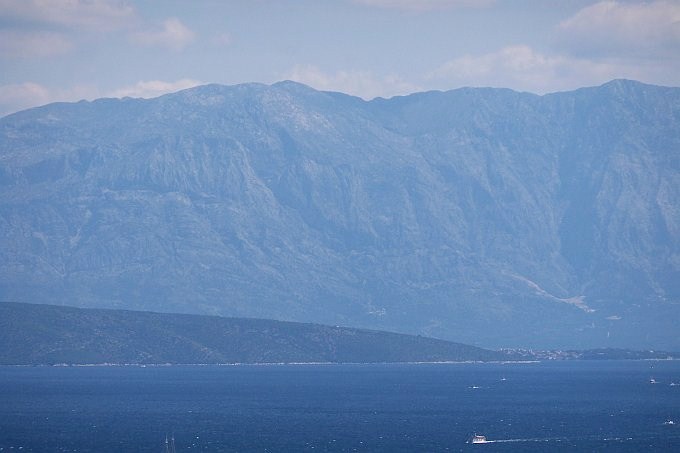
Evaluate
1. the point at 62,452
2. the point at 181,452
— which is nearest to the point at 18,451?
the point at 62,452

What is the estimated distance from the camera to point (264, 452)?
7844 inches

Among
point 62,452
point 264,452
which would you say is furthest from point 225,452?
point 62,452

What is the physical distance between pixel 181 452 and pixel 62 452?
54.5 feet

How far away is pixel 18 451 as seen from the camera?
199m

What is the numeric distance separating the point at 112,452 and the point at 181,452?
31.5 ft

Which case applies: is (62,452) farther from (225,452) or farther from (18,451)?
(225,452)

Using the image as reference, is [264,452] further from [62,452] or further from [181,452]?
[62,452]

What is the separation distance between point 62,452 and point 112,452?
7108 mm

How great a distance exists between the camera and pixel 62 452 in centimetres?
19888

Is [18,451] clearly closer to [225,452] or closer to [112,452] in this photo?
[112,452]

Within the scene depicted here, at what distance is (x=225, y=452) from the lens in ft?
655

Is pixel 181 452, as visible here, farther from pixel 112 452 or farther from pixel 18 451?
pixel 18 451

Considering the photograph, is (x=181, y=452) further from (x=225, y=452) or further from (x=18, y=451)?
(x=18, y=451)
